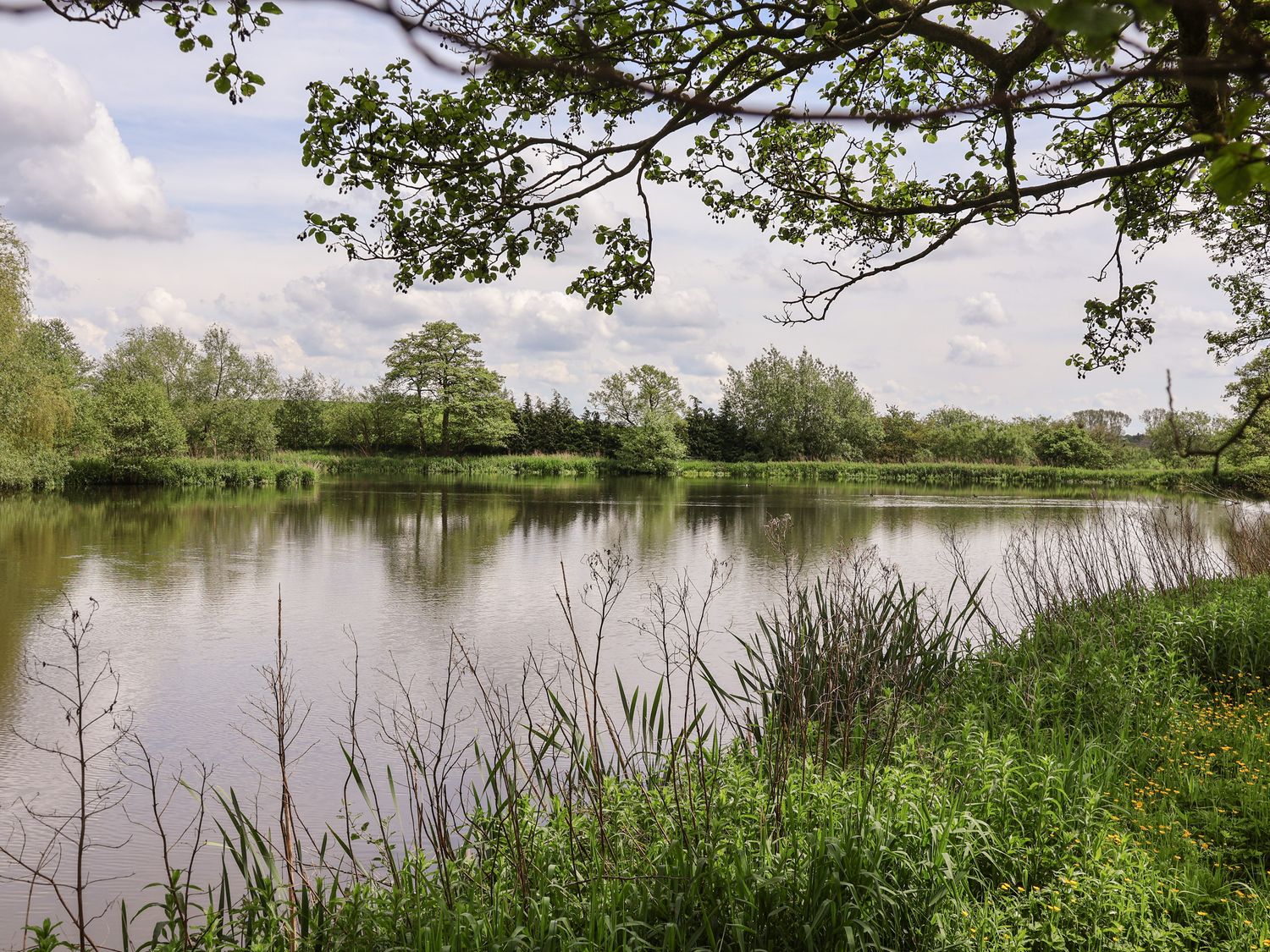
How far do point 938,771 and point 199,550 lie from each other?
15782 millimetres

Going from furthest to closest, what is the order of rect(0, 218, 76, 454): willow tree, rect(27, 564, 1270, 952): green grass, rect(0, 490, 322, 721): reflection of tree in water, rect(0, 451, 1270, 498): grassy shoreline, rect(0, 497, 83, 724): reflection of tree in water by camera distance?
rect(0, 451, 1270, 498): grassy shoreline → rect(0, 218, 76, 454): willow tree → rect(0, 490, 322, 721): reflection of tree in water → rect(0, 497, 83, 724): reflection of tree in water → rect(27, 564, 1270, 952): green grass

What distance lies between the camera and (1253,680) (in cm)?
611

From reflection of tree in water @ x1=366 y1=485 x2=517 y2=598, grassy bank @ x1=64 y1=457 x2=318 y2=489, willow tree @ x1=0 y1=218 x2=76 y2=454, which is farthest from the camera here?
grassy bank @ x1=64 y1=457 x2=318 y2=489

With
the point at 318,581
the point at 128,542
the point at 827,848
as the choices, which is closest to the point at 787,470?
the point at 128,542

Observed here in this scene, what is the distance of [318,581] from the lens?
13.6 meters

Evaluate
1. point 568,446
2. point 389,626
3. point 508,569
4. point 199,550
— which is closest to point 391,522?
point 199,550

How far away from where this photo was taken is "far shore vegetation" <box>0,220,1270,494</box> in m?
33.3

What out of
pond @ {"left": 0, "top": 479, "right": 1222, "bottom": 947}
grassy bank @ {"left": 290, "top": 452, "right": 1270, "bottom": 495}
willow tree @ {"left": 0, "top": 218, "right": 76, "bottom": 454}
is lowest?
pond @ {"left": 0, "top": 479, "right": 1222, "bottom": 947}

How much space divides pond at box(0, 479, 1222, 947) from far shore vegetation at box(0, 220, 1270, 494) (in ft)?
14.9

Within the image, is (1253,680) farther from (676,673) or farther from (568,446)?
(568,446)

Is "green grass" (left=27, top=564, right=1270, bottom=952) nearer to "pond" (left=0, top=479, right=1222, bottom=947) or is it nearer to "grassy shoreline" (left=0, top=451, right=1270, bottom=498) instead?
"pond" (left=0, top=479, right=1222, bottom=947)

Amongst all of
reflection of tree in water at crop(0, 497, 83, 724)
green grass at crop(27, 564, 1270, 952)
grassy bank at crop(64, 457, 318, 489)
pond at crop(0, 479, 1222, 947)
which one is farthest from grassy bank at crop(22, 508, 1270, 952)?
grassy bank at crop(64, 457, 318, 489)

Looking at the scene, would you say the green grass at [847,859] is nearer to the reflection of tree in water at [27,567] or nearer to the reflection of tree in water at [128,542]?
the reflection of tree in water at [27,567]

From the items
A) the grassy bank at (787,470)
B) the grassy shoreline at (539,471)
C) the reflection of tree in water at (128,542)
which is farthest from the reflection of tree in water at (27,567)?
the grassy bank at (787,470)
